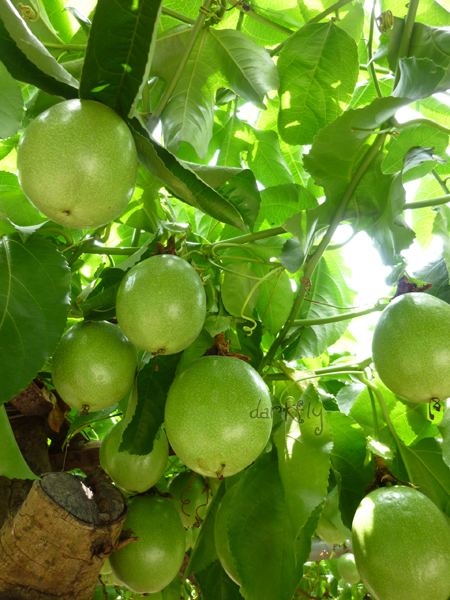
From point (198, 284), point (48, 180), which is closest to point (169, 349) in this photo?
point (198, 284)

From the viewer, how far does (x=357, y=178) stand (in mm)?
1275

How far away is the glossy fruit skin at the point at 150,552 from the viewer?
1380 mm

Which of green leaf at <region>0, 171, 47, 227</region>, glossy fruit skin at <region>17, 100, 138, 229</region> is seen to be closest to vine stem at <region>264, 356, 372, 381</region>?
glossy fruit skin at <region>17, 100, 138, 229</region>

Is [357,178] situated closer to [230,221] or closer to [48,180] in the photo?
[230,221]

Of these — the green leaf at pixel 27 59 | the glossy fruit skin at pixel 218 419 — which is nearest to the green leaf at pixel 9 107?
the green leaf at pixel 27 59

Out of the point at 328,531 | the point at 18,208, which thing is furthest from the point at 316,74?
the point at 328,531

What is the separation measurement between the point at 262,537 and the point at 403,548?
1.00 feet

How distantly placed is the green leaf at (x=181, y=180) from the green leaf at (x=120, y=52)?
61mm

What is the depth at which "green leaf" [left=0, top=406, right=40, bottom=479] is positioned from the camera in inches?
39.6

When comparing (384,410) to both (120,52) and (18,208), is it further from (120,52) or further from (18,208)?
(18,208)

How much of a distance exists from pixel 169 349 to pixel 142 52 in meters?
0.58

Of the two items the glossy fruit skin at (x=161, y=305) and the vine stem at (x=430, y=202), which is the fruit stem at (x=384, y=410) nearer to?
the vine stem at (x=430, y=202)

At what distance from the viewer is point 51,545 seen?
1.12m

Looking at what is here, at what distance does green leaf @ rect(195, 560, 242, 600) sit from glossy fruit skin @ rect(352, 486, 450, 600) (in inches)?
19.8
